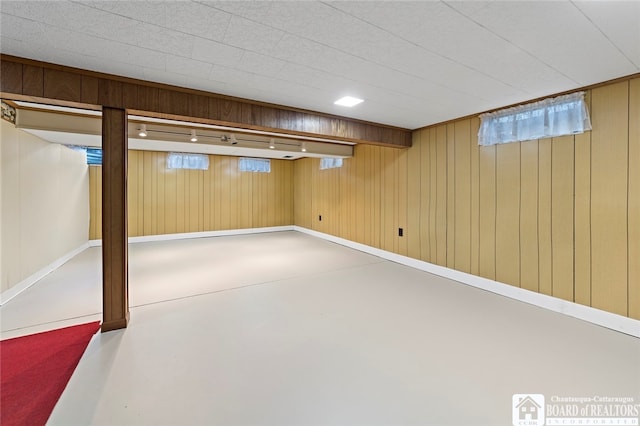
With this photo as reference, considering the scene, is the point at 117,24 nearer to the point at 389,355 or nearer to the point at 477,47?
the point at 477,47

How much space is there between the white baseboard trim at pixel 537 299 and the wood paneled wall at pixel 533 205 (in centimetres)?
6

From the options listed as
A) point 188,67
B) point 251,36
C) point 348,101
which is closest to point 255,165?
point 348,101

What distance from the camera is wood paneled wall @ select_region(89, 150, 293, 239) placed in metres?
6.25

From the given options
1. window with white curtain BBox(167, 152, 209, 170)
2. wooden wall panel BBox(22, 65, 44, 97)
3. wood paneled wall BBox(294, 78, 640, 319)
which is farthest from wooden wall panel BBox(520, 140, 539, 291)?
window with white curtain BBox(167, 152, 209, 170)

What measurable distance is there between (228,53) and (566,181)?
3373mm

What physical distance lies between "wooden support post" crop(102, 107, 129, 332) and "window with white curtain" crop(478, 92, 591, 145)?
395 cm

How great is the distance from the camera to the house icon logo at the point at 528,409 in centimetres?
147

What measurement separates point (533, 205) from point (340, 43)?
275cm

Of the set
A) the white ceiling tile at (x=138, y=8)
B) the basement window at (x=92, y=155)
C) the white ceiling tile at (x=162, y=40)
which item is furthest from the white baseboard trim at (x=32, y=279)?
the white ceiling tile at (x=138, y=8)

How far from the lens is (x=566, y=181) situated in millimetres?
2732

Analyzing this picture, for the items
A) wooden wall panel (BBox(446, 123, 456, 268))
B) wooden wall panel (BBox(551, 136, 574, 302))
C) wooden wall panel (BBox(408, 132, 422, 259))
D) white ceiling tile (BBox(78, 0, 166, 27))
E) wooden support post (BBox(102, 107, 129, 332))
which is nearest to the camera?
white ceiling tile (BBox(78, 0, 166, 27))

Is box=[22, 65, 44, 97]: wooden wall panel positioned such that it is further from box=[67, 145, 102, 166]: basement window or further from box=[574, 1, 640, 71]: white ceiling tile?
box=[67, 145, 102, 166]: basement window

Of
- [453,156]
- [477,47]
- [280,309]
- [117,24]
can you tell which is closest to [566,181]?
[453,156]

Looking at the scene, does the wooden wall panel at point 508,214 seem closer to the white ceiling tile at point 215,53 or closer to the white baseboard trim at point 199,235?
the white ceiling tile at point 215,53
